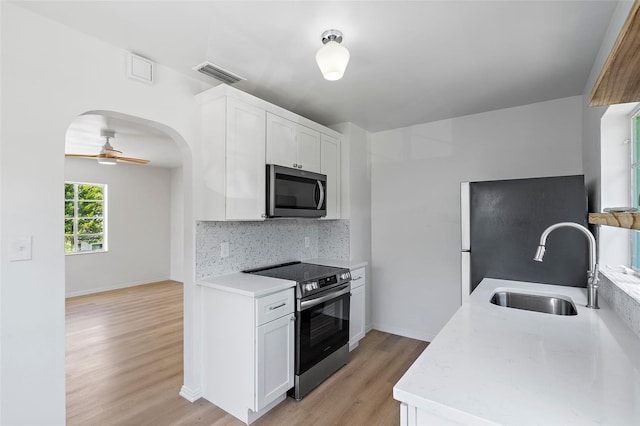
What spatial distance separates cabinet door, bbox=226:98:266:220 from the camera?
2.26 m

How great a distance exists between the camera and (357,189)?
144 inches

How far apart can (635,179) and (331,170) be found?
227 cm

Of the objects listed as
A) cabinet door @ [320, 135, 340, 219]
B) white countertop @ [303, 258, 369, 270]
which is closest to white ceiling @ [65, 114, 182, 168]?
cabinet door @ [320, 135, 340, 219]

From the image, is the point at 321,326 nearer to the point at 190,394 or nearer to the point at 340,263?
the point at 340,263

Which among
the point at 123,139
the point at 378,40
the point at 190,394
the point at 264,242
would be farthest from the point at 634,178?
the point at 123,139

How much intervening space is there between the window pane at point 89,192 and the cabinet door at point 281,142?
4.86 m

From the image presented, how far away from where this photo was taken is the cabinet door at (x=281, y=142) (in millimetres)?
2559

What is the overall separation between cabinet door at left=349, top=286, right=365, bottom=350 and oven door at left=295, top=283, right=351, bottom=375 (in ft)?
0.69

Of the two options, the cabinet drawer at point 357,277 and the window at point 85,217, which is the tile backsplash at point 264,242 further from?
the window at point 85,217

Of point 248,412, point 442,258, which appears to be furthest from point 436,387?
point 442,258

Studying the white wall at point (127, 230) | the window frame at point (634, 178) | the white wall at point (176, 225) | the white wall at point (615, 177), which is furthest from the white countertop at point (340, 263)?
the white wall at point (127, 230)

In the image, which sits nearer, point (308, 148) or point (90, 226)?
point (308, 148)

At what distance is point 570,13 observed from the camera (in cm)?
163

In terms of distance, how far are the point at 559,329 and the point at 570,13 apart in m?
1.57
